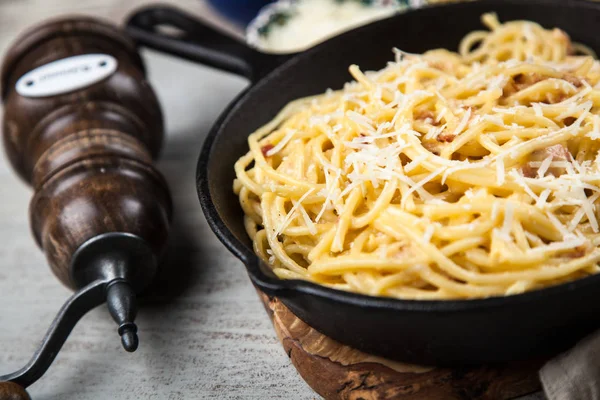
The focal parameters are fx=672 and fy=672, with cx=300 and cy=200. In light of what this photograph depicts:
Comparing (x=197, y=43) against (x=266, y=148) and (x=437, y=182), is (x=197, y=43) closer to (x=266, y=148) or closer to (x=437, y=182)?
(x=266, y=148)

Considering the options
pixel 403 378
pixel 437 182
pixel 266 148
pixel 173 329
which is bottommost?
pixel 173 329

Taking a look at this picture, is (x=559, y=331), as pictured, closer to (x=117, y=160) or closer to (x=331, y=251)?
(x=331, y=251)

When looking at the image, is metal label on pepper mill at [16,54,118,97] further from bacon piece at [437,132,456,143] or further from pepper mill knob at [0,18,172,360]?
bacon piece at [437,132,456,143]

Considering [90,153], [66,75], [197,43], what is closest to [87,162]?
[90,153]

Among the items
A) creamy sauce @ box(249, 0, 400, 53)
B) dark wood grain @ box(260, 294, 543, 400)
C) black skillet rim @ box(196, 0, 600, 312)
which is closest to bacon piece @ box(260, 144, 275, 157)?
black skillet rim @ box(196, 0, 600, 312)

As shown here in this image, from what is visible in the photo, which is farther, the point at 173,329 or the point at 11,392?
the point at 173,329

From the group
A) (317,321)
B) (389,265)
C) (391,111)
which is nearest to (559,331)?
(389,265)

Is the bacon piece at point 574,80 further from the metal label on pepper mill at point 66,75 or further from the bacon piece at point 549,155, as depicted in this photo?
the metal label on pepper mill at point 66,75
